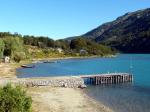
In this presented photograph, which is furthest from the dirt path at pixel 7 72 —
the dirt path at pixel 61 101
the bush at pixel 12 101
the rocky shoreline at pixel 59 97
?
the bush at pixel 12 101

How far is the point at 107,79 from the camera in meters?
101

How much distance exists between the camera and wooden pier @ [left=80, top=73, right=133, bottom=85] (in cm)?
9931

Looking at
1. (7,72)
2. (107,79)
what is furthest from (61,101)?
(7,72)

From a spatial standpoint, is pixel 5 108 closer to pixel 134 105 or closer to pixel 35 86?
pixel 134 105

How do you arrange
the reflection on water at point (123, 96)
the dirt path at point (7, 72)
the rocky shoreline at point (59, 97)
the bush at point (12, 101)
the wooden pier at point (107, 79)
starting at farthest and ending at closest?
the dirt path at point (7, 72) → the wooden pier at point (107, 79) → the reflection on water at point (123, 96) → the rocky shoreline at point (59, 97) → the bush at point (12, 101)

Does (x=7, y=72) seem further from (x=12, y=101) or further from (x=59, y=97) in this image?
(x=12, y=101)

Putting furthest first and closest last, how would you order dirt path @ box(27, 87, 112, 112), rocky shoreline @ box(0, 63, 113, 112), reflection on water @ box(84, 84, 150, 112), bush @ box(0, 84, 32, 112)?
reflection on water @ box(84, 84, 150, 112), rocky shoreline @ box(0, 63, 113, 112), dirt path @ box(27, 87, 112, 112), bush @ box(0, 84, 32, 112)

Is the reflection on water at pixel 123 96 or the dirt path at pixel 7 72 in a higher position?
the dirt path at pixel 7 72

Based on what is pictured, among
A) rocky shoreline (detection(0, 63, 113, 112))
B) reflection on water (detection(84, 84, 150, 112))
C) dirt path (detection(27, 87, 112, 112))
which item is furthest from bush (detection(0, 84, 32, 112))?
reflection on water (detection(84, 84, 150, 112))

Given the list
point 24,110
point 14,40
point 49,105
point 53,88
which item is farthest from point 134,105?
point 14,40

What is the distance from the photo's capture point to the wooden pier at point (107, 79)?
326 ft

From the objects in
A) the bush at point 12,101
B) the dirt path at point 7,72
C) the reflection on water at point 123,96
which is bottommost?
the reflection on water at point 123,96

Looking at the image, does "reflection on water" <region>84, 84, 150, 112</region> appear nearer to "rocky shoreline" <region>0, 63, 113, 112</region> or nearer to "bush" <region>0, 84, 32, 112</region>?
"rocky shoreline" <region>0, 63, 113, 112</region>

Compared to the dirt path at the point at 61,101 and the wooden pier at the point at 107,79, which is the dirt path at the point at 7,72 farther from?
the dirt path at the point at 61,101
